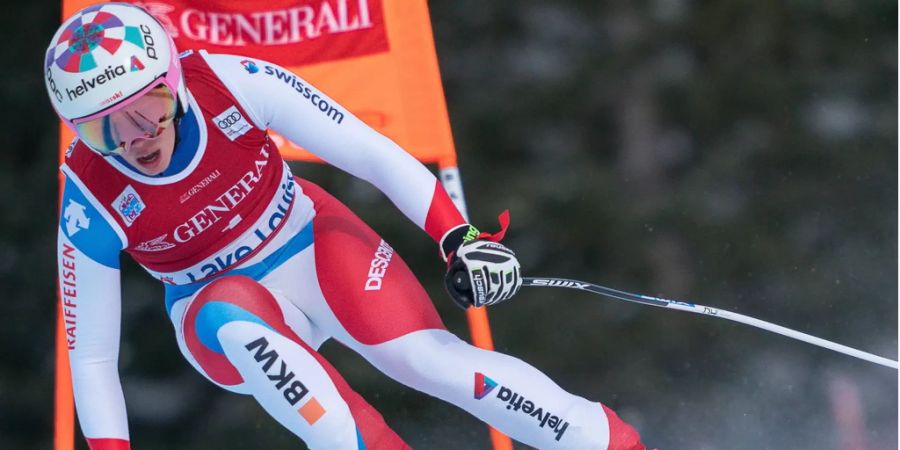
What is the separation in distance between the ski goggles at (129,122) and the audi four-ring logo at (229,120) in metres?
0.14

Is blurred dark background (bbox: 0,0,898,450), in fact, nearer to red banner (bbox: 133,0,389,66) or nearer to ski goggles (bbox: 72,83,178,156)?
red banner (bbox: 133,0,389,66)

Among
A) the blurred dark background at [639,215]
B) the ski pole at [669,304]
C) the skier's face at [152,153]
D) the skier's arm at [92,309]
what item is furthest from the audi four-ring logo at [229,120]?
the blurred dark background at [639,215]

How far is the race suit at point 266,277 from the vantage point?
224 centimetres

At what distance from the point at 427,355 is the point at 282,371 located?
29cm

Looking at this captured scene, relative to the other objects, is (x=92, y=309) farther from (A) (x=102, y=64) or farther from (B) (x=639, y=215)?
(B) (x=639, y=215)

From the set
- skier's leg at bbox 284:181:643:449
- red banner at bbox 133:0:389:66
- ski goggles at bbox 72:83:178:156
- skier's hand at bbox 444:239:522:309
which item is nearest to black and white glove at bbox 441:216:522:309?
skier's hand at bbox 444:239:522:309

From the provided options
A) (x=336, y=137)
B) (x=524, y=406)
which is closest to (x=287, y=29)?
(x=336, y=137)

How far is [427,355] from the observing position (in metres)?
2.33

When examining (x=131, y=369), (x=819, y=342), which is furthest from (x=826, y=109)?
(x=819, y=342)

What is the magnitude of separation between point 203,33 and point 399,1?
0.53 meters

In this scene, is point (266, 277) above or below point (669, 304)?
above

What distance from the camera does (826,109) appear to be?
6363 millimetres

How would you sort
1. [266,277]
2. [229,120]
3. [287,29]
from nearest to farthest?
[229,120] < [266,277] < [287,29]

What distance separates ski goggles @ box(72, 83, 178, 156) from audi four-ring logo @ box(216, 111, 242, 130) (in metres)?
0.14
